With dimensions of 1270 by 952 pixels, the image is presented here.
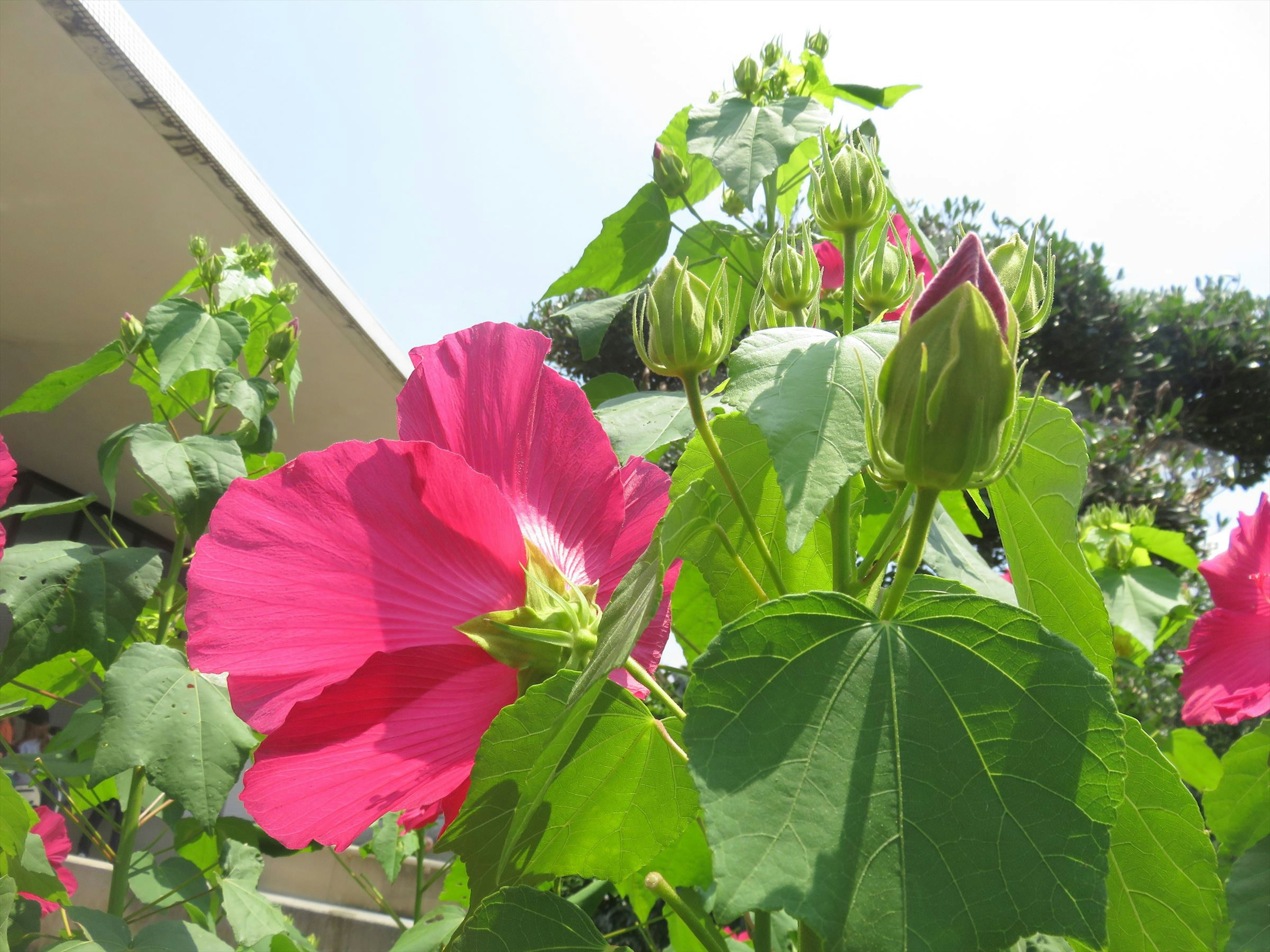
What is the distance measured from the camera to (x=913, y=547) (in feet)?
0.92

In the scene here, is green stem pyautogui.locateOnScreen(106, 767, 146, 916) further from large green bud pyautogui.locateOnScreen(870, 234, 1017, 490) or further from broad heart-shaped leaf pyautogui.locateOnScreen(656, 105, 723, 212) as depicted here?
large green bud pyautogui.locateOnScreen(870, 234, 1017, 490)

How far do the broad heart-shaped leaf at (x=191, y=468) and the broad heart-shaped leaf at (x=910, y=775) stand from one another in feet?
3.27

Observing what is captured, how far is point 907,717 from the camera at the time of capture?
0.27 m

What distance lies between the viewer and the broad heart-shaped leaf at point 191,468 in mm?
1079

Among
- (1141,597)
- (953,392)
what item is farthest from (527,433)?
(1141,597)

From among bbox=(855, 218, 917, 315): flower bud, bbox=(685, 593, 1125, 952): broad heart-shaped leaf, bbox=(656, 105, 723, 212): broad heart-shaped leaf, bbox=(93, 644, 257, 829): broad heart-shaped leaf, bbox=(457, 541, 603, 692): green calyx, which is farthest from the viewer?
bbox=(656, 105, 723, 212): broad heart-shaped leaf

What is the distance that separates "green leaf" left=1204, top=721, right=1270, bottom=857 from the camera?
787 millimetres

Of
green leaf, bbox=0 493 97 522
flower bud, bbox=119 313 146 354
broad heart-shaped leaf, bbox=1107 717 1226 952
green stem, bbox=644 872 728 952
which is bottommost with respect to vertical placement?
broad heart-shaped leaf, bbox=1107 717 1226 952

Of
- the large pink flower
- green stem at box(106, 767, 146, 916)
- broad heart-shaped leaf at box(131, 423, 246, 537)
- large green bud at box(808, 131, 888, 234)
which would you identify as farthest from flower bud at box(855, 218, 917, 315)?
green stem at box(106, 767, 146, 916)

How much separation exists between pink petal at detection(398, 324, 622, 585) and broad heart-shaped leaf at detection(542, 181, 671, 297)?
61 centimetres

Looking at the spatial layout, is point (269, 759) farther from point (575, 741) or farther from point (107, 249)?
point (107, 249)

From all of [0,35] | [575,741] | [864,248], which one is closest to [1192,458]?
[864,248]

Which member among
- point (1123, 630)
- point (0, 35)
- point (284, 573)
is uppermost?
point (0, 35)

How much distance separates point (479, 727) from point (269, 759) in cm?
8
